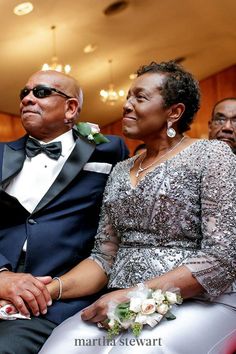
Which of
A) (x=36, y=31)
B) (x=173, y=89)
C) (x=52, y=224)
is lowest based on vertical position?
(x=52, y=224)

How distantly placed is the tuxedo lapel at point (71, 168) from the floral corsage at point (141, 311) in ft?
2.18

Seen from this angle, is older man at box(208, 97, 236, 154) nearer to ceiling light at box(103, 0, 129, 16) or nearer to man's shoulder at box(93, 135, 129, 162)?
man's shoulder at box(93, 135, 129, 162)

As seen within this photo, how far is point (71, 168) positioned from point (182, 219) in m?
A: 0.59

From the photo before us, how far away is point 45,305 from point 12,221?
0.44 meters

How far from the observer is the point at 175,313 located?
1.86 m

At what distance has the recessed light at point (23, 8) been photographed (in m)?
6.46

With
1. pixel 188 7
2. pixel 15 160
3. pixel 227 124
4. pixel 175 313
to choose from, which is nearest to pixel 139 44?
pixel 188 7

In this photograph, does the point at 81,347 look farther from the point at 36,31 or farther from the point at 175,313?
the point at 36,31

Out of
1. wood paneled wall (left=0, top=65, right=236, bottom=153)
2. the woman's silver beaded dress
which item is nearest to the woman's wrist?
the woman's silver beaded dress

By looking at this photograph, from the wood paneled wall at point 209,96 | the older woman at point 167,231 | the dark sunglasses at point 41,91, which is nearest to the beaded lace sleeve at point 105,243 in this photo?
the older woman at point 167,231

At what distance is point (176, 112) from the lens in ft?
7.34

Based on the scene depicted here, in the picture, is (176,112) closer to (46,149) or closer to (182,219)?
(182,219)

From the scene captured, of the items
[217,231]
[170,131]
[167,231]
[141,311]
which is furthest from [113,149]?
[141,311]

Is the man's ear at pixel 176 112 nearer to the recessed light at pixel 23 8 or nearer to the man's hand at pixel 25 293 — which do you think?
the man's hand at pixel 25 293
